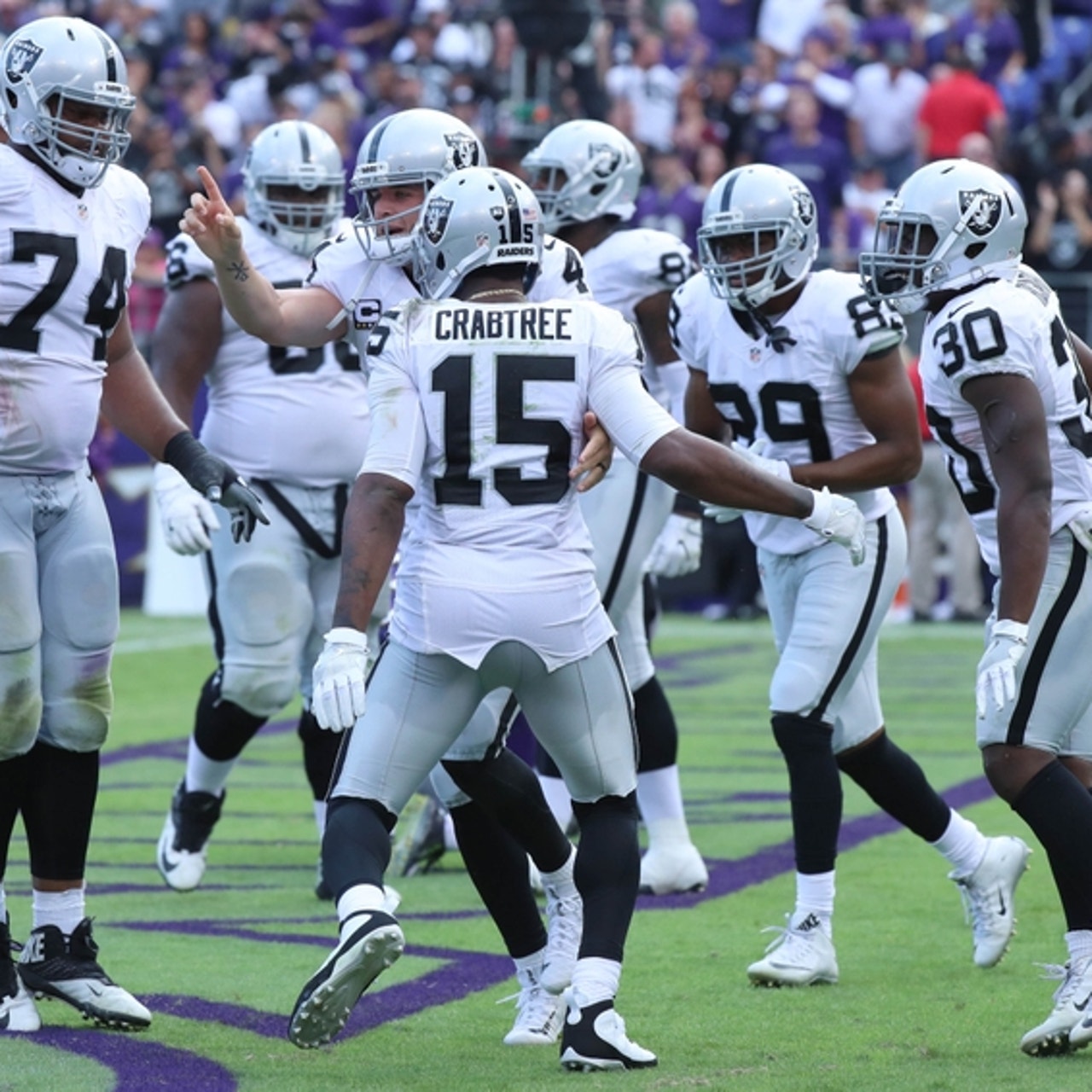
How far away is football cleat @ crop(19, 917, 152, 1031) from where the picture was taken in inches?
166

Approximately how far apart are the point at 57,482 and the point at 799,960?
1963 millimetres

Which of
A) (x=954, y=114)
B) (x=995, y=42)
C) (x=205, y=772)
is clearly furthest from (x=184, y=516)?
(x=995, y=42)

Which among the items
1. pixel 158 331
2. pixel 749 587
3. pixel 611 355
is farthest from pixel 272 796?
pixel 749 587

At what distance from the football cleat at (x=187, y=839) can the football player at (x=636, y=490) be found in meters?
1.02

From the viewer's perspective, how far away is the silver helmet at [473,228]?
13.0 feet

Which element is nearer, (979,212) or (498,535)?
(498,535)

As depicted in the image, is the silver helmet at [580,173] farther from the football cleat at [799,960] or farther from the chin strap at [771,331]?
Result: the football cleat at [799,960]

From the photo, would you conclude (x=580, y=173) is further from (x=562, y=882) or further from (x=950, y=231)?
(x=562, y=882)

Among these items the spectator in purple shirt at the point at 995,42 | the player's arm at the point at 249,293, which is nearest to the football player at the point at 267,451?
the player's arm at the point at 249,293

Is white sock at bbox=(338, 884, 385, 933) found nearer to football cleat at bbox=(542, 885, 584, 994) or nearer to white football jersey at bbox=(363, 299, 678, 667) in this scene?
white football jersey at bbox=(363, 299, 678, 667)

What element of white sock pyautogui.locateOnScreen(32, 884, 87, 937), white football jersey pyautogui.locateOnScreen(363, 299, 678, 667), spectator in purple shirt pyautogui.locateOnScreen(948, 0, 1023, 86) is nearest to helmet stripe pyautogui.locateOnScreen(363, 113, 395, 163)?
white football jersey pyautogui.locateOnScreen(363, 299, 678, 667)

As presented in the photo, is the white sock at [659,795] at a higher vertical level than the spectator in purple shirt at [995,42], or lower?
lower

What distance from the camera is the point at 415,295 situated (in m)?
4.75

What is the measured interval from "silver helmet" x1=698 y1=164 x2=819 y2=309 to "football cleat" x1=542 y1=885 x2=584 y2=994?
5.08 feet
